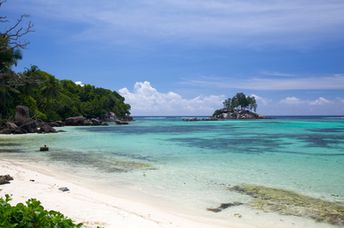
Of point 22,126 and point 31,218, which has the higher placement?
point 22,126

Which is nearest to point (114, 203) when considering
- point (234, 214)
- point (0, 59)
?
point (234, 214)

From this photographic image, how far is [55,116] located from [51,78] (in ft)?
29.2

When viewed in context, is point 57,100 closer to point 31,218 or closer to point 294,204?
point 294,204

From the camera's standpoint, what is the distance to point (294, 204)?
1019 centimetres

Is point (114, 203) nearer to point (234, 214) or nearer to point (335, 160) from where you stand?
point (234, 214)

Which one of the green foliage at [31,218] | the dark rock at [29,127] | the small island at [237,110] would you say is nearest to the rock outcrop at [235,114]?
the small island at [237,110]

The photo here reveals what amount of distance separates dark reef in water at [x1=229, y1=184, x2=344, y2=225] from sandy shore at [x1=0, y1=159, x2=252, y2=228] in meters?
2.01

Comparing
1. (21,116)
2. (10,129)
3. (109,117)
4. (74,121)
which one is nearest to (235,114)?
(109,117)

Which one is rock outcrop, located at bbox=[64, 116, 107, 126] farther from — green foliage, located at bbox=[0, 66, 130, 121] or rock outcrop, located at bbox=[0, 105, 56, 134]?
rock outcrop, located at bbox=[0, 105, 56, 134]

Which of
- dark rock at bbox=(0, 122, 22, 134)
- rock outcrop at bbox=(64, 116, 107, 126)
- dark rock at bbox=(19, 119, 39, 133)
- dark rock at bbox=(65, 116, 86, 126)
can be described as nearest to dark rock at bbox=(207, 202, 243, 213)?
dark rock at bbox=(0, 122, 22, 134)

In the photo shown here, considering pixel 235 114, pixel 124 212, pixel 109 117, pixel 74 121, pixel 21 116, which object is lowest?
pixel 124 212

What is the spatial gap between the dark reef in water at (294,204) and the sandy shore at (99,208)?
2015 mm

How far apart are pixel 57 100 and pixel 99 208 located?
224 feet

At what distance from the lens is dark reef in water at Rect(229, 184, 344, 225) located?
9094 mm
